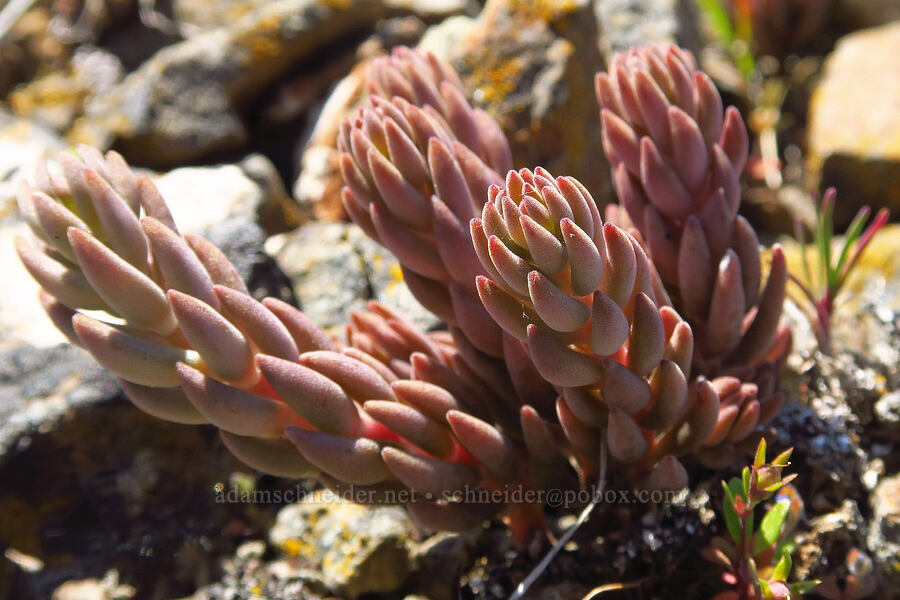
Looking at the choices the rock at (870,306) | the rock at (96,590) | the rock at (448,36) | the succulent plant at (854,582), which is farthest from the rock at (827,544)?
the rock at (448,36)

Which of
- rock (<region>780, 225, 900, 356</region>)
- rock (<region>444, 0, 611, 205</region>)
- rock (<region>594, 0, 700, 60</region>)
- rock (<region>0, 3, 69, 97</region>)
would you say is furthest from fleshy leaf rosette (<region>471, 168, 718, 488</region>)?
rock (<region>0, 3, 69, 97</region>)

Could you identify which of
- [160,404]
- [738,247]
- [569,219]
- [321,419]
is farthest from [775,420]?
[160,404]

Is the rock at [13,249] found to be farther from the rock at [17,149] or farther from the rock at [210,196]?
the rock at [210,196]

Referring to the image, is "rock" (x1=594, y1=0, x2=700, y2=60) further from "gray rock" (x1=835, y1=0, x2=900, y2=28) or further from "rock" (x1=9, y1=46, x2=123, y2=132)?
"rock" (x1=9, y1=46, x2=123, y2=132)

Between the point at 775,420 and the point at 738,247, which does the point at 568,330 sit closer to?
the point at 738,247

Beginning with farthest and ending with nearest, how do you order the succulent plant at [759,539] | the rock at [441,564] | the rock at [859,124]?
1. the rock at [859,124]
2. the rock at [441,564]
3. the succulent plant at [759,539]

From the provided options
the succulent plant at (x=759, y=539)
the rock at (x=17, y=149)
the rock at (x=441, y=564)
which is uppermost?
the rock at (x=17, y=149)

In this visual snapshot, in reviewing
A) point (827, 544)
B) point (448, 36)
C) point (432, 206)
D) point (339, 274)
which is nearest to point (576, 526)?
point (827, 544)
